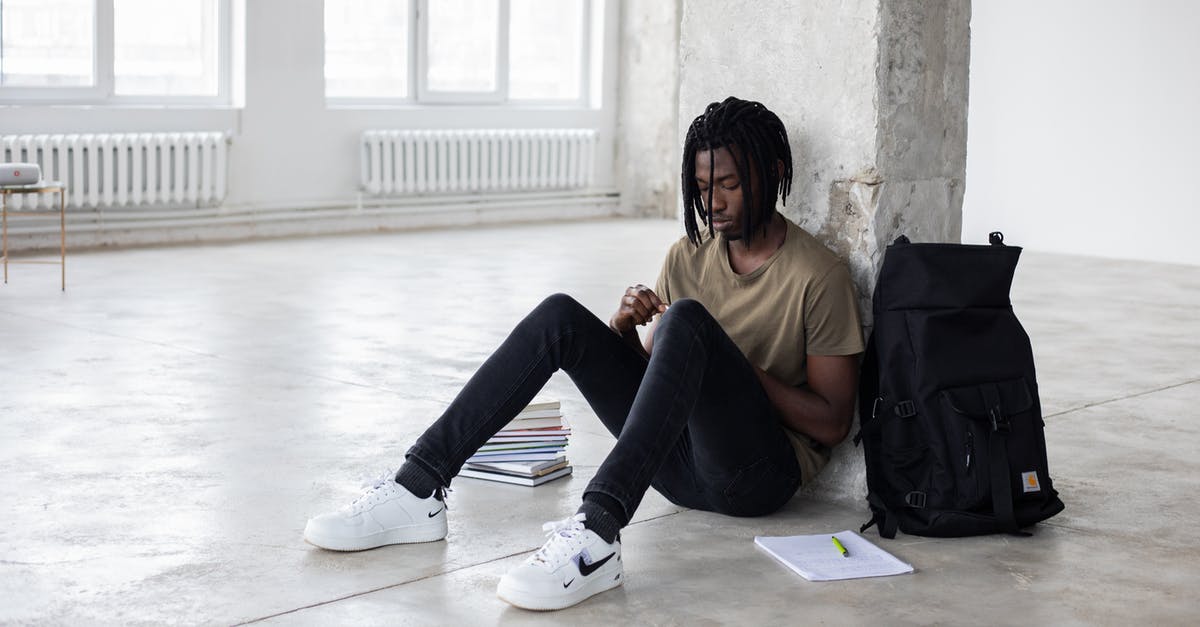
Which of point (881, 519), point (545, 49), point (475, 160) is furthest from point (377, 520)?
point (545, 49)

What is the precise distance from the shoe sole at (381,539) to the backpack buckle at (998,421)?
1095 mm

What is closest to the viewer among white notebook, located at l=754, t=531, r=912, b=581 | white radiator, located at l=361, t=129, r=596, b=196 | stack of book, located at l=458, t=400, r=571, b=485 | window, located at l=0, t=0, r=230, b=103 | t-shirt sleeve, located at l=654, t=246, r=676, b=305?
white notebook, located at l=754, t=531, r=912, b=581

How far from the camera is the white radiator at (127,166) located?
7.74m

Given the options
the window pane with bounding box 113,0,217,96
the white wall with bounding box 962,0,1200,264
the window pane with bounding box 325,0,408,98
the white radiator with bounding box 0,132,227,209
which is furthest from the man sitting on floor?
the window pane with bounding box 325,0,408,98

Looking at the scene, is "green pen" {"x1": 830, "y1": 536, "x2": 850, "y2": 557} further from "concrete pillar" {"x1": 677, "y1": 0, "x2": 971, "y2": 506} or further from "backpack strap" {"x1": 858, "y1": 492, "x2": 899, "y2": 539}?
"concrete pillar" {"x1": 677, "y1": 0, "x2": 971, "y2": 506}

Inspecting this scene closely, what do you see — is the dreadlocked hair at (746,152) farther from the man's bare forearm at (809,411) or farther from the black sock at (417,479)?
the black sock at (417,479)

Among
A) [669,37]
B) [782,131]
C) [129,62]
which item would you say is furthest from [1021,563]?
[669,37]

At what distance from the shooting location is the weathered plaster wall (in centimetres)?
1057

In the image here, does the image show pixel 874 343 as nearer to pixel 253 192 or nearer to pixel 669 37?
pixel 253 192

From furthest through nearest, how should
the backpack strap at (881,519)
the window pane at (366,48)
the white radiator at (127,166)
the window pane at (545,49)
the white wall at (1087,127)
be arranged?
the window pane at (545,49) → the window pane at (366,48) → the white wall at (1087,127) → the white radiator at (127,166) → the backpack strap at (881,519)

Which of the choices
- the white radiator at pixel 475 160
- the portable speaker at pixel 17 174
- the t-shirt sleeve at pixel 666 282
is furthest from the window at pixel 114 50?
the t-shirt sleeve at pixel 666 282

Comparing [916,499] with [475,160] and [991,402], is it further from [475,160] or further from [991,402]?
[475,160]

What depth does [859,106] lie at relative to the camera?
3.05 meters

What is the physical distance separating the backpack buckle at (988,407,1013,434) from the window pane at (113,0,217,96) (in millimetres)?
6657
